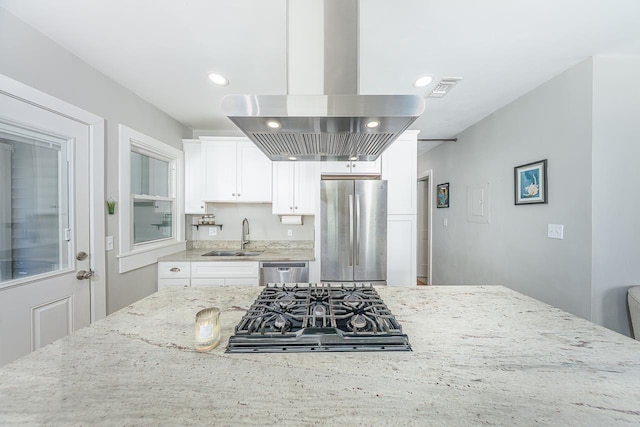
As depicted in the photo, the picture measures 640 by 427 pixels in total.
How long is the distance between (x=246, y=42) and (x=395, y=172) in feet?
6.17

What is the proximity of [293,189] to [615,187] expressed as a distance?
2.67 m

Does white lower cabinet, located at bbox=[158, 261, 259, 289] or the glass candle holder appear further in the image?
white lower cabinet, located at bbox=[158, 261, 259, 289]

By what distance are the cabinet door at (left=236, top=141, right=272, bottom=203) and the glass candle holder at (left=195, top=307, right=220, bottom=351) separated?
2152mm

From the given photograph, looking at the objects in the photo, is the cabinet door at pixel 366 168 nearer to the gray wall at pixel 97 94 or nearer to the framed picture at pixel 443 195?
the framed picture at pixel 443 195

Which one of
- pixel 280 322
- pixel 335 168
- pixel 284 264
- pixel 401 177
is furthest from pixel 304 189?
pixel 280 322

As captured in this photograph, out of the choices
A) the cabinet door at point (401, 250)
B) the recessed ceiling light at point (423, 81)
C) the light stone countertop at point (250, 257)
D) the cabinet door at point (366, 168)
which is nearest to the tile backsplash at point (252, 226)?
the light stone countertop at point (250, 257)

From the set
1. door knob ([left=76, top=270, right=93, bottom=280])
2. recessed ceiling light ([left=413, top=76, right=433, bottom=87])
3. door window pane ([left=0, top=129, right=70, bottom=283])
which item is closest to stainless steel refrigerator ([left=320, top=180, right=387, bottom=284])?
recessed ceiling light ([left=413, top=76, right=433, bottom=87])

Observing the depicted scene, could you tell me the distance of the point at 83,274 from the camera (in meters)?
1.77

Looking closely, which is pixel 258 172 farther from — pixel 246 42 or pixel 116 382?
pixel 116 382

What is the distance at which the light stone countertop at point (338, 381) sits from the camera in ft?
1.76

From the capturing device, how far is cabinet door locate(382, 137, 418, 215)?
2.71 metres

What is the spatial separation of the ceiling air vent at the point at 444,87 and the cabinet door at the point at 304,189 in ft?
4.56

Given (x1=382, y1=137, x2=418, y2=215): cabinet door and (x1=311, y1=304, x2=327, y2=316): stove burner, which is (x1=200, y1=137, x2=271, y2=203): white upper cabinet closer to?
(x1=382, y1=137, x2=418, y2=215): cabinet door

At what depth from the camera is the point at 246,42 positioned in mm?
1555
